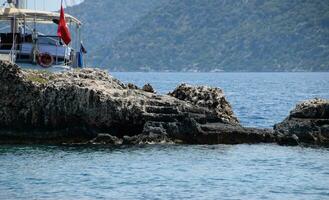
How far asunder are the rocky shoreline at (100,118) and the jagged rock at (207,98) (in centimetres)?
180

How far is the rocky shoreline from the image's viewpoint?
50.8 m

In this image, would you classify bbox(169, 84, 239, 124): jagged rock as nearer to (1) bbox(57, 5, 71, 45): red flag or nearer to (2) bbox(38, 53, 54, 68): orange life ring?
(2) bbox(38, 53, 54, 68): orange life ring

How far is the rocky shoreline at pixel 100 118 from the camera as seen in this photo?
2002 inches

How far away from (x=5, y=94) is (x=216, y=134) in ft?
35.3

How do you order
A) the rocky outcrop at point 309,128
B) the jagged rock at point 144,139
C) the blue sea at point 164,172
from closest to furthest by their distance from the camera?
the blue sea at point 164,172, the jagged rock at point 144,139, the rocky outcrop at point 309,128

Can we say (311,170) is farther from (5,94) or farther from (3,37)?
(3,37)

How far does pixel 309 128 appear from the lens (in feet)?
173

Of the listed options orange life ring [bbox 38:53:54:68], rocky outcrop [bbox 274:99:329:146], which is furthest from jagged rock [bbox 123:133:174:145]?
orange life ring [bbox 38:53:54:68]

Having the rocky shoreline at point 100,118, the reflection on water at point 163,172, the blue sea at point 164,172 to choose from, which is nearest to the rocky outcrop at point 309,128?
the rocky shoreline at point 100,118

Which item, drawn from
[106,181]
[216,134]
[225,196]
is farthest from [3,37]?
[225,196]

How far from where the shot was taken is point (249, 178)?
42.2 meters

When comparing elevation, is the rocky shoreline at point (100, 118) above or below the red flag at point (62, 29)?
below

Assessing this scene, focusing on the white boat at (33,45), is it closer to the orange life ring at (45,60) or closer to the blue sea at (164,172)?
the orange life ring at (45,60)

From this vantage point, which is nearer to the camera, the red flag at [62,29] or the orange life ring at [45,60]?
the orange life ring at [45,60]
